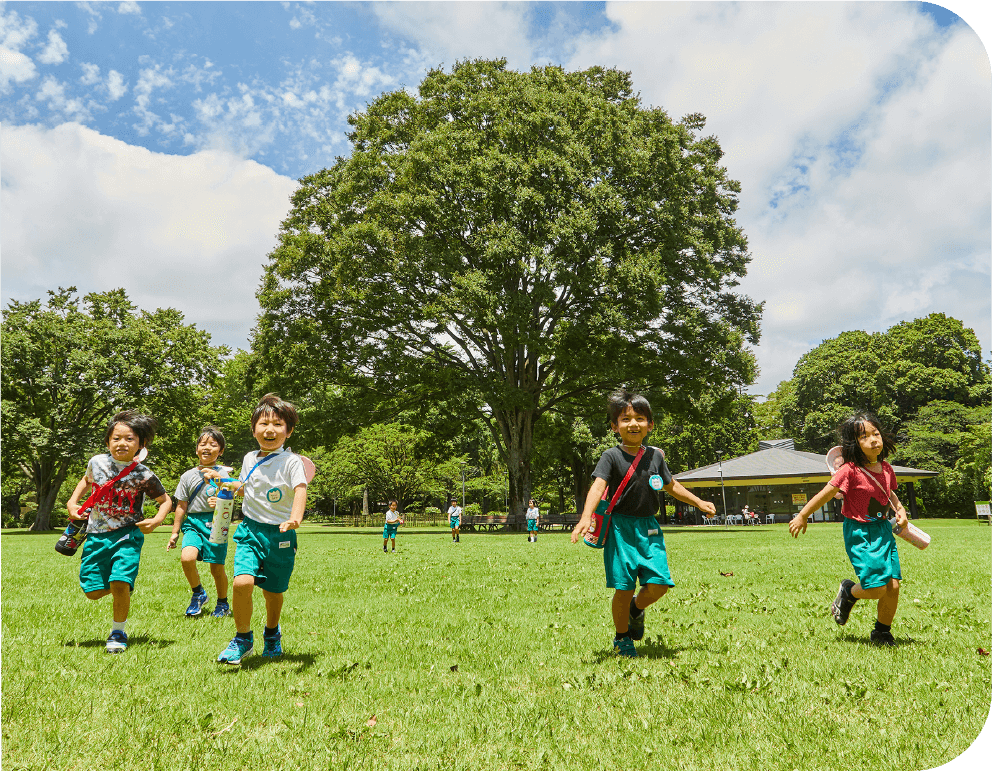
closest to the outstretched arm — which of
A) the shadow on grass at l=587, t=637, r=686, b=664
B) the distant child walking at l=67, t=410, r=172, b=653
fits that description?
the shadow on grass at l=587, t=637, r=686, b=664

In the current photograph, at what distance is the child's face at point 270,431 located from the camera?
206 inches

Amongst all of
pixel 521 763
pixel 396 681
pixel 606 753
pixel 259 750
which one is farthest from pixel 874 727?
pixel 259 750

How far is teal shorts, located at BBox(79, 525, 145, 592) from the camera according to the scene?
5.54 m

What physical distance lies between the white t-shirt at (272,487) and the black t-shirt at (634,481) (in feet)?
7.80

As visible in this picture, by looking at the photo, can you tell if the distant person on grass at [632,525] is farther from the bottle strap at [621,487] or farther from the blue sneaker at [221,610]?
the blue sneaker at [221,610]

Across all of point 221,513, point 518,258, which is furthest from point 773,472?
point 221,513

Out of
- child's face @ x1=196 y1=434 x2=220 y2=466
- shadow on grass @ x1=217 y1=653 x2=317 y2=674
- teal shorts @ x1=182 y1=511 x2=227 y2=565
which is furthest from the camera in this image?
teal shorts @ x1=182 y1=511 x2=227 y2=565

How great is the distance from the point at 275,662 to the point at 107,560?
6.01ft

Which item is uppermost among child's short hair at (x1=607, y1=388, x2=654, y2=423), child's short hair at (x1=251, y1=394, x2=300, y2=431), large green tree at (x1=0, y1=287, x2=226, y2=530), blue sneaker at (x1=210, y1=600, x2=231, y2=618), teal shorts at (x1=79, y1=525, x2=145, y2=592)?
large green tree at (x1=0, y1=287, x2=226, y2=530)

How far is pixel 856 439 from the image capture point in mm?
5695

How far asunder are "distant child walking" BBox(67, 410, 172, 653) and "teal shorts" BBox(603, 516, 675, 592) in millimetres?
3706

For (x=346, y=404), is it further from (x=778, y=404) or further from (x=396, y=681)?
(x=778, y=404)

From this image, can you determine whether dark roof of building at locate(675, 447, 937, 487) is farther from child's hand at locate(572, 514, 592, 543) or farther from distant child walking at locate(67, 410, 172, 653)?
distant child walking at locate(67, 410, 172, 653)

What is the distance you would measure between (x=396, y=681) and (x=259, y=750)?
1.33 meters
